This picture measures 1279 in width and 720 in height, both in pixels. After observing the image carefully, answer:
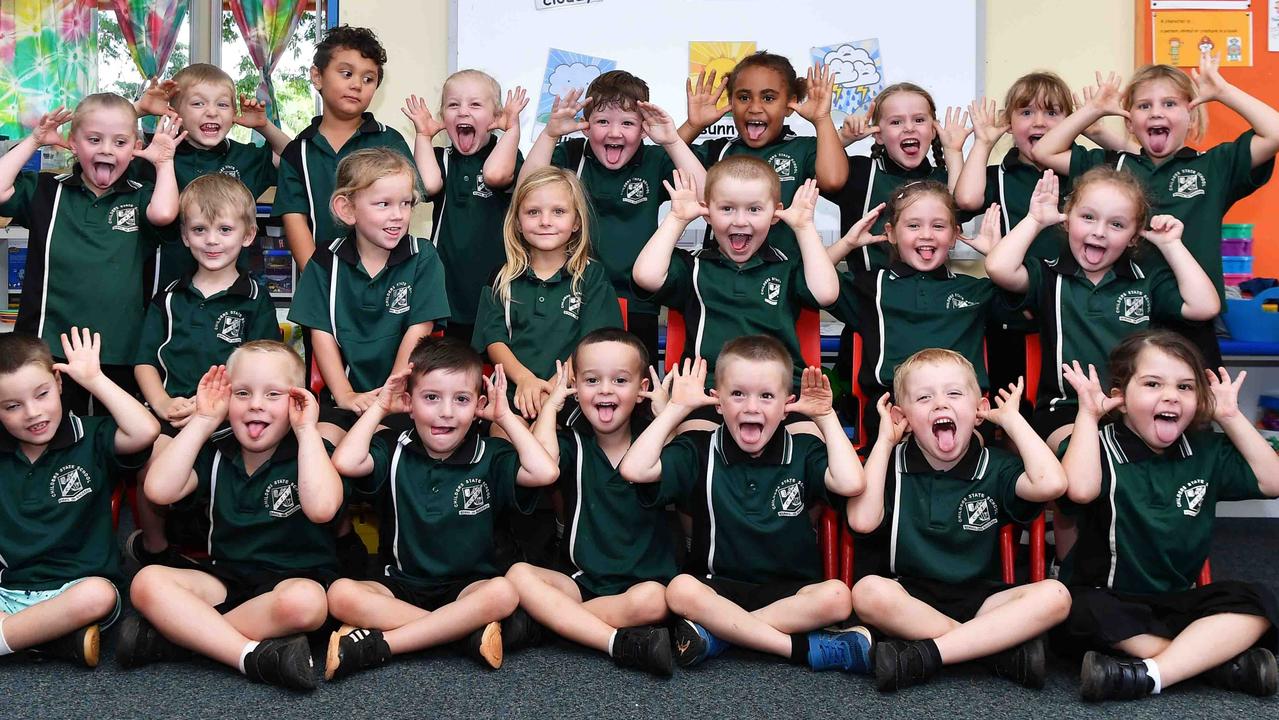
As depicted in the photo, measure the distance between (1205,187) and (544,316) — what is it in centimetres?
176

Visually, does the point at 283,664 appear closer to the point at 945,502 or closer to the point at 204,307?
the point at 204,307

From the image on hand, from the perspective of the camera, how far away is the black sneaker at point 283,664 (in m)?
2.13

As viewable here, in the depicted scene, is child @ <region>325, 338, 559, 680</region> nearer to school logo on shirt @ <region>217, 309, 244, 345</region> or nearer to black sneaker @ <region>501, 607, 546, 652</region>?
black sneaker @ <region>501, 607, 546, 652</region>

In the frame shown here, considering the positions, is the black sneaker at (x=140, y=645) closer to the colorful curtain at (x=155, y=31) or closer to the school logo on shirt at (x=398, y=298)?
the school logo on shirt at (x=398, y=298)

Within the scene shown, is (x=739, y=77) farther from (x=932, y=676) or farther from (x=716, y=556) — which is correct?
(x=932, y=676)

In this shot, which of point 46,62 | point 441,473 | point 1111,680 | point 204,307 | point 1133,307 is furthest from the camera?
point 46,62

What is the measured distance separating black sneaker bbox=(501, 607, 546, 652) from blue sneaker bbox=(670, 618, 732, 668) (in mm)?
295

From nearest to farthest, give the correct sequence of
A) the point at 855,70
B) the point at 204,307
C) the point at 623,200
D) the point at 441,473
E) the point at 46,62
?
the point at 441,473 < the point at 204,307 < the point at 623,200 < the point at 855,70 < the point at 46,62

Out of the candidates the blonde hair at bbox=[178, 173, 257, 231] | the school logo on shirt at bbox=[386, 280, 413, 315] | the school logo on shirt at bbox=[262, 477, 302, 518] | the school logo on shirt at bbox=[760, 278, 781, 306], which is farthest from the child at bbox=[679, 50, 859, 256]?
the school logo on shirt at bbox=[262, 477, 302, 518]

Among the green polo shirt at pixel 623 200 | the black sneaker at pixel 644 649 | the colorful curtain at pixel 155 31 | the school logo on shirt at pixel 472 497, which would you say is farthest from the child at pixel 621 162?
the colorful curtain at pixel 155 31

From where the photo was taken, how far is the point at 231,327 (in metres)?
2.89

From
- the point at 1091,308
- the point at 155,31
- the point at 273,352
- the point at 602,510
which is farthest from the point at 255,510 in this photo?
the point at 155,31

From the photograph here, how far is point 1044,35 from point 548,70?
169 cm

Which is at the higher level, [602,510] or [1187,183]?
[1187,183]
